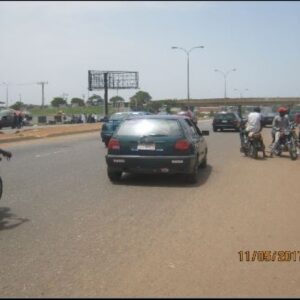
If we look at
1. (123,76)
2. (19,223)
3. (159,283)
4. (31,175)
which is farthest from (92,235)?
(123,76)

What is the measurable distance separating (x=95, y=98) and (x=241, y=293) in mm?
168311

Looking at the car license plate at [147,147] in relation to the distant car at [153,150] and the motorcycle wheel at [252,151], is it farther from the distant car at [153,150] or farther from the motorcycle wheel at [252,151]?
the motorcycle wheel at [252,151]

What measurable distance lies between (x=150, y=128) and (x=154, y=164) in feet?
2.80

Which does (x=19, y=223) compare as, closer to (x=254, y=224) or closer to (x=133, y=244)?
(x=133, y=244)

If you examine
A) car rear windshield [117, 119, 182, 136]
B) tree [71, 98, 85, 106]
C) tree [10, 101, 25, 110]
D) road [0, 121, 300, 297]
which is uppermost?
tree [71, 98, 85, 106]

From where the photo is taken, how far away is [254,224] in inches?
A: 296

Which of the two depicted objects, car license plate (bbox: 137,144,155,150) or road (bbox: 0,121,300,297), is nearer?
road (bbox: 0,121,300,297)

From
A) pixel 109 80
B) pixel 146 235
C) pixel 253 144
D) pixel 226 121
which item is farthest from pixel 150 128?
pixel 109 80

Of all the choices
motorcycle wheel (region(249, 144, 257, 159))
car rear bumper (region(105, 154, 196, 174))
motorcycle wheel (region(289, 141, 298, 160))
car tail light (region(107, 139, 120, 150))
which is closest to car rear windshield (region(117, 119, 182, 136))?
car tail light (region(107, 139, 120, 150))

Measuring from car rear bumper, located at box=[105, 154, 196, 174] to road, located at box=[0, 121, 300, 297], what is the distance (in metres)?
0.31

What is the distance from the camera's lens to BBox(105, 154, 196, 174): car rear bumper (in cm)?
1127

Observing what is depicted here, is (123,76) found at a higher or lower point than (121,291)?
higher

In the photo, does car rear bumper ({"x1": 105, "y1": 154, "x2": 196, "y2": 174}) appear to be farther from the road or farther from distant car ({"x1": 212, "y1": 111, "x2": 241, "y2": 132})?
distant car ({"x1": 212, "y1": 111, "x2": 241, "y2": 132})

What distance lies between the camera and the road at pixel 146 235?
16.4 feet
